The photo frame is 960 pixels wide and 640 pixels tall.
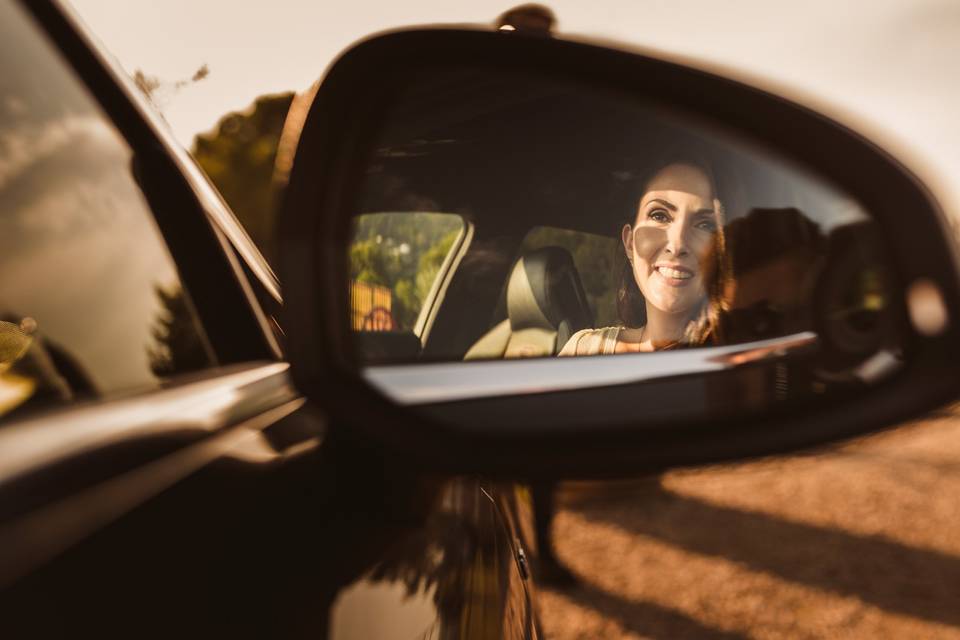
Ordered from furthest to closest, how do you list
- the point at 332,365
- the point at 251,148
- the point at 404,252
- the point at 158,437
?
the point at 251,148
the point at 404,252
the point at 332,365
the point at 158,437

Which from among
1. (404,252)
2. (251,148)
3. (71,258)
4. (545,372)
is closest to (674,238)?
(545,372)

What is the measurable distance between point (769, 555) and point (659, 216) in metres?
5.65

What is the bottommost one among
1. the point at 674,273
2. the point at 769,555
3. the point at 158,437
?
the point at 769,555

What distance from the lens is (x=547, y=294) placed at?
186cm

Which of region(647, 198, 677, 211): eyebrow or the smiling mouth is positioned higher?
region(647, 198, 677, 211): eyebrow

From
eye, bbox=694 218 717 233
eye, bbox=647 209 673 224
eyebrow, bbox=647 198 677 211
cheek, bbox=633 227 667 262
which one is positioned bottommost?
cheek, bbox=633 227 667 262

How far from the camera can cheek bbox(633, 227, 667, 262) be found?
160 cm

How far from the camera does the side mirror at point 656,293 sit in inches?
42.1

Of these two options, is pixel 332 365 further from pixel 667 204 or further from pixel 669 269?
pixel 667 204

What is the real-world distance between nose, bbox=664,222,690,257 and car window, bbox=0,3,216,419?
0.88 metres

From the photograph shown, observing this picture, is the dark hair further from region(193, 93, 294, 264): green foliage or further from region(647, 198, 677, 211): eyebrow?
region(193, 93, 294, 264): green foliage

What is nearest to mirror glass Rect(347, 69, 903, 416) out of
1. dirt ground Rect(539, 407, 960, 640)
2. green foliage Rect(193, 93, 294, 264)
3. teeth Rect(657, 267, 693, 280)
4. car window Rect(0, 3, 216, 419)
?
teeth Rect(657, 267, 693, 280)

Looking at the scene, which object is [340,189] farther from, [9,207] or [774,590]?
[774,590]

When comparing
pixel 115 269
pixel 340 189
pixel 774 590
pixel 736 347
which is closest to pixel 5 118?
pixel 115 269
